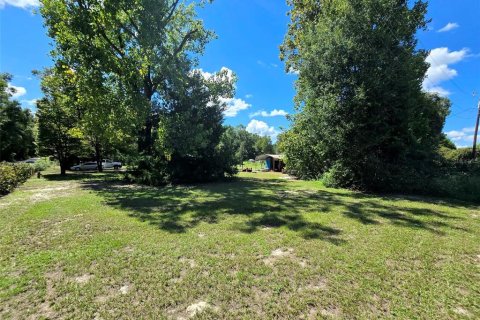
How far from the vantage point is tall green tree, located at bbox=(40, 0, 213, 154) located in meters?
12.4

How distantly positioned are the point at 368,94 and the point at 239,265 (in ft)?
31.6

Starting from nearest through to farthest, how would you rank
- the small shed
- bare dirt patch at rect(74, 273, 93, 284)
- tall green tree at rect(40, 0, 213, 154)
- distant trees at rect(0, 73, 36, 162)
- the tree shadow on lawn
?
bare dirt patch at rect(74, 273, 93, 284) < the tree shadow on lawn < tall green tree at rect(40, 0, 213, 154) < distant trees at rect(0, 73, 36, 162) < the small shed

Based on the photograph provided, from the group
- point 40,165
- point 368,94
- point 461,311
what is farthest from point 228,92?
point 40,165

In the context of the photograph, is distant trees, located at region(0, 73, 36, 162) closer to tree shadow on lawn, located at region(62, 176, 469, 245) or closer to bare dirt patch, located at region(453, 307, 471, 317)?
tree shadow on lawn, located at region(62, 176, 469, 245)

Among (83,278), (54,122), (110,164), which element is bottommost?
(83,278)

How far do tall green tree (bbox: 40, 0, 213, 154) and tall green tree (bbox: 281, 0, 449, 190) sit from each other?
26.6ft

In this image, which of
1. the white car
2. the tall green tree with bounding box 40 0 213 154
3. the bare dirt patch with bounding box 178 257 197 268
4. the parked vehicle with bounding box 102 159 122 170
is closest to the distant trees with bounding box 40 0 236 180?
the tall green tree with bounding box 40 0 213 154

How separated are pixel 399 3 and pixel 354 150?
7501 mm

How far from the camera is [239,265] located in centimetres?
366

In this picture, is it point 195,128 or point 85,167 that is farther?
point 85,167

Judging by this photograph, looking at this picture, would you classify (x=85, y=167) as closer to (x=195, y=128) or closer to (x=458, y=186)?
(x=195, y=128)

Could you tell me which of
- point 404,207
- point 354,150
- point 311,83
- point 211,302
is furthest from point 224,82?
point 211,302

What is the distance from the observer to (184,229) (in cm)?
537

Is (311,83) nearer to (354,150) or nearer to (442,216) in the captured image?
(354,150)
